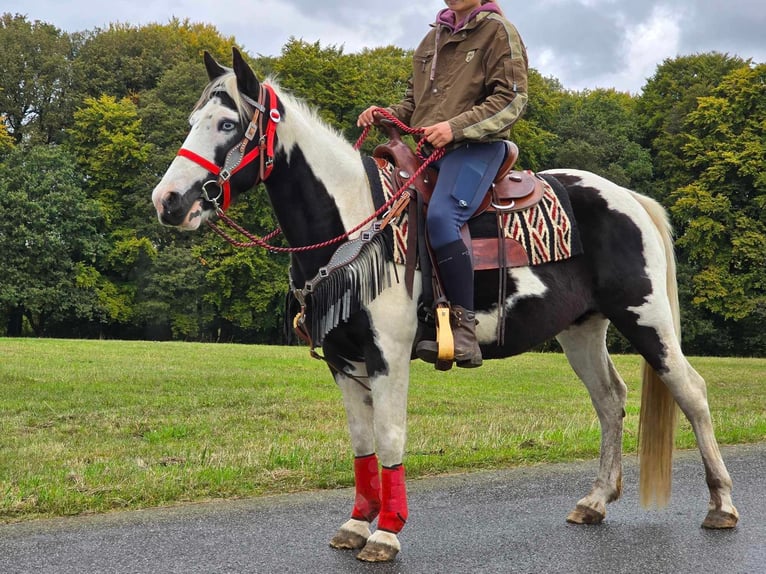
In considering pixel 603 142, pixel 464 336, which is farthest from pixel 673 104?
pixel 464 336

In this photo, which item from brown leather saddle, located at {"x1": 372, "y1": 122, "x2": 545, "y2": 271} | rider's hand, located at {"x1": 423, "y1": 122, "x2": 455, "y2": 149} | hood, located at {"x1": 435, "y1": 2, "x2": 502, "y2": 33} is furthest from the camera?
hood, located at {"x1": 435, "y1": 2, "x2": 502, "y2": 33}

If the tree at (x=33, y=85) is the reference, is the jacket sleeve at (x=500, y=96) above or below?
below

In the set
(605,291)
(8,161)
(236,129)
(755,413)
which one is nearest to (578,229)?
(605,291)

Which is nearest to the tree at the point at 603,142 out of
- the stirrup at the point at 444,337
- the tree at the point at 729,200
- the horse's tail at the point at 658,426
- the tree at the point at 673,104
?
the tree at the point at 673,104

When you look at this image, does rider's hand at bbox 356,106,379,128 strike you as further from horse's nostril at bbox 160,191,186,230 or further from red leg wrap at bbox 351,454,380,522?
red leg wrap at bbox 351,454,380,522

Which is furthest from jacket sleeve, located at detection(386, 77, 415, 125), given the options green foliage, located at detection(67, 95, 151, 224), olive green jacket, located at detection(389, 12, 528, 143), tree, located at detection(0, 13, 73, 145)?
tree, located at detection(0, 13, 73, 145)

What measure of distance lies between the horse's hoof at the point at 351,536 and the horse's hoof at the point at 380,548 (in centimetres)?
24

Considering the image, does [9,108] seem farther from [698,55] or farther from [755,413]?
[755,413]

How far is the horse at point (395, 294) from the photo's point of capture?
4738mm

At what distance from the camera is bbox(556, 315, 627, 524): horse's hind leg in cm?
604

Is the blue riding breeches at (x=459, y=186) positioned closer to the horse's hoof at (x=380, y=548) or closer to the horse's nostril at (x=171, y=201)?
the horse's nostril at (x=171, y=201)

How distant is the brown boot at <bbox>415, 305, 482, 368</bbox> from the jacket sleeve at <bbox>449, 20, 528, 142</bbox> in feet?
3.60

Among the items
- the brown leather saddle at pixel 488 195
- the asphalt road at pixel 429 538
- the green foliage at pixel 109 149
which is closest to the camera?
the asphalt road at pixel 429 538

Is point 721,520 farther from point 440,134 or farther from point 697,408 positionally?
point 440,134
